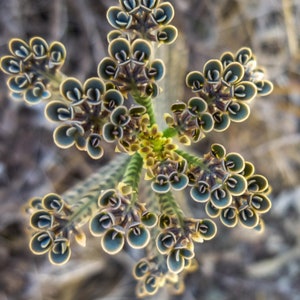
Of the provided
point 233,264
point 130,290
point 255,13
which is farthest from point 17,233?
point 255,13

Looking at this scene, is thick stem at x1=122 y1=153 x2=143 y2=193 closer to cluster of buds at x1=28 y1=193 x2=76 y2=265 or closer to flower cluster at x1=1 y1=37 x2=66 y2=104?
cluster of buds at x1=28 y1=193 x2=76 y2=265

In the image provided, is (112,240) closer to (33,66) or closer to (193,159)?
(193,159)

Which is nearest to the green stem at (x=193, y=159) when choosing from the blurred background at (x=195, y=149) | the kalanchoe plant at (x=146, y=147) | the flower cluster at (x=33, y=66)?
the kalanchoe plant at (x=146, y=147)

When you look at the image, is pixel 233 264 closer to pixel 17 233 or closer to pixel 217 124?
pixel 17 233

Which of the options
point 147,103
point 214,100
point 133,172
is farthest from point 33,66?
point 214,100

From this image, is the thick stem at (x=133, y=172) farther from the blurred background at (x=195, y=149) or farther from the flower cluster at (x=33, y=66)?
the blurred background at (x=195, y=149)

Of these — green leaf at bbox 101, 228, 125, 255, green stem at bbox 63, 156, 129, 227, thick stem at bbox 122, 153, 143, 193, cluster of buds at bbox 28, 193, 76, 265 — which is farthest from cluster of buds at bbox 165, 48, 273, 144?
cluster of buds at bbox 28, 193, 76, 265
